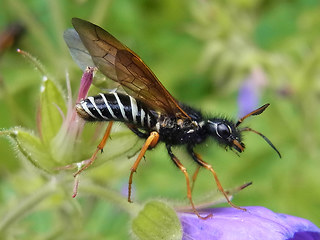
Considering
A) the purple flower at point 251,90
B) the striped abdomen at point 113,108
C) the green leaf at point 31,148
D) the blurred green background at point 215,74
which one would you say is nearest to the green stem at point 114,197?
the green leaf at point 31,148

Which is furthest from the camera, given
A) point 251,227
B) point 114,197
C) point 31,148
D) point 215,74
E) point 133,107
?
point 215,74

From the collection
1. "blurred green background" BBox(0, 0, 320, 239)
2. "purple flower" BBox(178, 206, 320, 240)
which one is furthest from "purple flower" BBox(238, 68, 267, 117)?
"purple flower" BBox(178, 206, 320, 240)

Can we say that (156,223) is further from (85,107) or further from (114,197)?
(85,107)

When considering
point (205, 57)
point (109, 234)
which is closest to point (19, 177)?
point (109, 234)

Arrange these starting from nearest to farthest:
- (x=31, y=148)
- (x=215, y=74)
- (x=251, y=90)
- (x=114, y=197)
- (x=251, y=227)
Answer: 1. (x=251, y=227)
2. (x=31, y=148)
3. (x=114, y=197)
4. (x=251, y=90)
5. (x=215, y=74)

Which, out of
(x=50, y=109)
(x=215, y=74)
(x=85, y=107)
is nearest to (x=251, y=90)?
(x=215, y=74)

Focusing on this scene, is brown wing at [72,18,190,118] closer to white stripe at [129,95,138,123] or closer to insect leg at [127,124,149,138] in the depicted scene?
white stripe at [129,95,138,123]

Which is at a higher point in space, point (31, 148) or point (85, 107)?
point (85, 107)

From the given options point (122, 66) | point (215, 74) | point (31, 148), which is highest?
point (122, 66)
